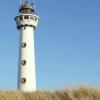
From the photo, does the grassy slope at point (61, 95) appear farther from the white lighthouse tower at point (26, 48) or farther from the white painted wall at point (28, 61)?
the white painted wall at point (28, 61)

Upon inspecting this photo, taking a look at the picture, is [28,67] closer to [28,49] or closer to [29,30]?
[28,49]

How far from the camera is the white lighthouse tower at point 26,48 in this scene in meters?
25.6

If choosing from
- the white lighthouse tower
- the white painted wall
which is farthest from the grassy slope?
the white painted wall

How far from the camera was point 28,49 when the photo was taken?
26422mm

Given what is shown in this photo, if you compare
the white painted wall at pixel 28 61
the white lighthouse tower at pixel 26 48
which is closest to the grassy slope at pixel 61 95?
the white lighthouse tower at pixel 26 48

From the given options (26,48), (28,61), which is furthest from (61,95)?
(26,48)

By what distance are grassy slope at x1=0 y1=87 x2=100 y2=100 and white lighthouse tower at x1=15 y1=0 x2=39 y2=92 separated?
12.4m

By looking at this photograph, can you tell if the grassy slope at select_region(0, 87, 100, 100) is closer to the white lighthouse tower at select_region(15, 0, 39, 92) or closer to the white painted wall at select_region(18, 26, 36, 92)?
the white lighthouse tower at select_region(15, 0, 39, 92)

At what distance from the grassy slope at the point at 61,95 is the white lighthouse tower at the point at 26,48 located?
12.4 m

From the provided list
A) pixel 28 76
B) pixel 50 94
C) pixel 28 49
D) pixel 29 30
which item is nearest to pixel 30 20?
pixel 29 30

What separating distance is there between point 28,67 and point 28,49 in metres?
1.56

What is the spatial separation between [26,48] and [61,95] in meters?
14.7

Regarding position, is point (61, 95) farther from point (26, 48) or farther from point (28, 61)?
point (26, 48)

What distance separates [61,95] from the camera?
1203cm
